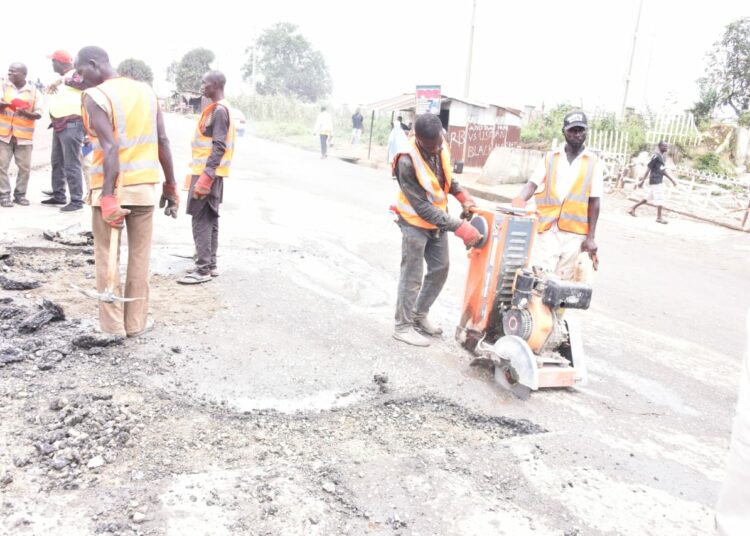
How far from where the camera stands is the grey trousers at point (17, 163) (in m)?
7.62

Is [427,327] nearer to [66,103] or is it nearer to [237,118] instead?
[237,118]

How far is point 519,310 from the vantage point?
4.04 m

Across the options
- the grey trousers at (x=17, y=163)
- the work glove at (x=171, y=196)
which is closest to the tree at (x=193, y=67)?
the grey trousers at (x=17, y=163)

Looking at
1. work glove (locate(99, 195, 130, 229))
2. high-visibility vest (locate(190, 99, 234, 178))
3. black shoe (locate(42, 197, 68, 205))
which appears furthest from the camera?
black shoe (locate(42, 197, 68, 205))

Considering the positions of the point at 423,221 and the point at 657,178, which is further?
the point at 657,178

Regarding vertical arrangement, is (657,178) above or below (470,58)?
below

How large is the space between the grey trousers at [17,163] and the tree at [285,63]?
5867 centimetres

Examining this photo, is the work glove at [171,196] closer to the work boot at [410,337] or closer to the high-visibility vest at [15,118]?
the work boot at [410,337]

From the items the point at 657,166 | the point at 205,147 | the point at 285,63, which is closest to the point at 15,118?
the point at 205,147

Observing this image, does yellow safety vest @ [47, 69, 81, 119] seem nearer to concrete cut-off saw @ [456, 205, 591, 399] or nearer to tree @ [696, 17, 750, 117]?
concrete cut-off saw @ [456, 205, 591, 399]

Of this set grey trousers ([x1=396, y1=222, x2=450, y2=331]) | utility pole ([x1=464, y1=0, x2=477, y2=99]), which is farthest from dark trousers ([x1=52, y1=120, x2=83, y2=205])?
utility pole ([x1=464, y1=0, x2=477, y2=99])

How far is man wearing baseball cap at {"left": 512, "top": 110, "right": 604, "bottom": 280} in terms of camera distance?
4.50 meters

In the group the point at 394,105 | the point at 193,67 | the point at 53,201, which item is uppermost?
the point at 193,67

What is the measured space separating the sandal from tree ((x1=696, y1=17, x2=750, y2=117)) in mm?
25179
